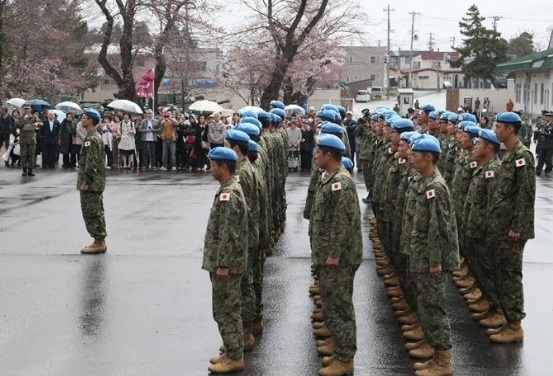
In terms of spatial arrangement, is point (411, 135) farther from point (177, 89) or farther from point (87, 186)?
point (177, 89)

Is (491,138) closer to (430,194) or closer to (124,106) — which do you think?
(430,194)

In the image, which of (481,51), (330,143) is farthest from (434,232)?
(481,51)

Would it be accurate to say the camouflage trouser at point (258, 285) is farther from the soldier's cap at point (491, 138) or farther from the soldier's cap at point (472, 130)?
the soldier's cap at point (472, 130)

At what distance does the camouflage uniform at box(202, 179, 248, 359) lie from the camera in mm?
7387

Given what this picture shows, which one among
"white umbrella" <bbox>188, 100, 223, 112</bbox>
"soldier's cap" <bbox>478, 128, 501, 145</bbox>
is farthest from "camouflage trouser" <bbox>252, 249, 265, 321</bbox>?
"white umbrella" <bbox>188, 100, 223, 112</bbox>

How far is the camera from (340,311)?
745 cm

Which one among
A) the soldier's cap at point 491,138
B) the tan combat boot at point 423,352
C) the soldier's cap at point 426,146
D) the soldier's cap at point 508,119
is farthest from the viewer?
the soldier's cap at point 491,138

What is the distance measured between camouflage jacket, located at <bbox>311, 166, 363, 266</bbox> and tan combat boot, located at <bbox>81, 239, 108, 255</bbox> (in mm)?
5913

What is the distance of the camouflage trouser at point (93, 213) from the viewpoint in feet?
41.9

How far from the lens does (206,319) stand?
923 centimetres

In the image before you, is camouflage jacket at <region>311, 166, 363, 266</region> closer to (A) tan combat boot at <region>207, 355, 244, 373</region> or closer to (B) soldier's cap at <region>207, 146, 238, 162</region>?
(B) soldier's cap at <region>207, 146, 238, 162</region>

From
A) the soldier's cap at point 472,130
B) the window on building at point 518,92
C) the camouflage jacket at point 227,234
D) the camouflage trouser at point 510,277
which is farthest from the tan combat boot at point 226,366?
the window on building at point 518,92

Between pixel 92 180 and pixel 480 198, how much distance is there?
18.9 feet

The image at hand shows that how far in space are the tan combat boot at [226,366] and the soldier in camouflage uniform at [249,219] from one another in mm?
616
